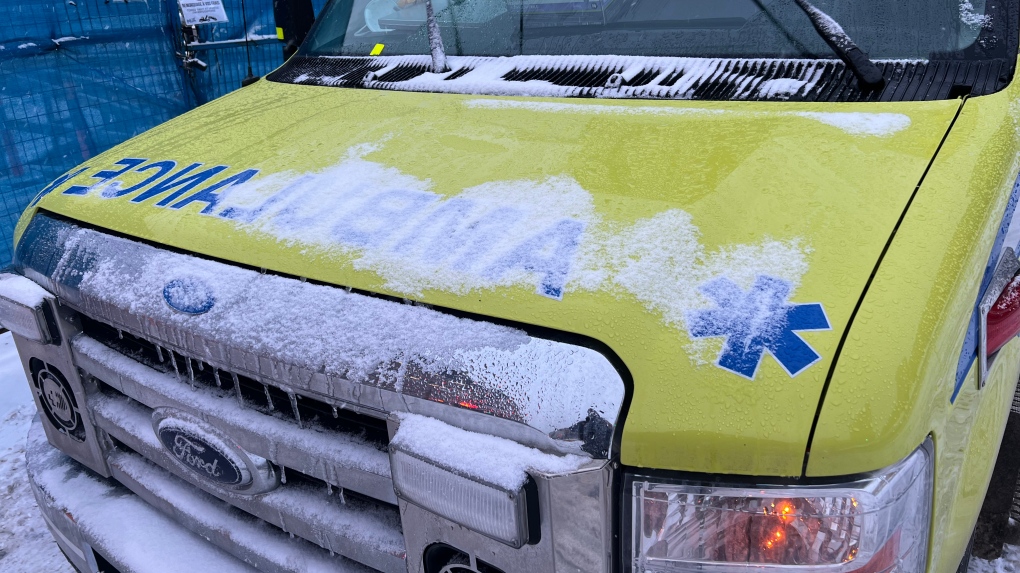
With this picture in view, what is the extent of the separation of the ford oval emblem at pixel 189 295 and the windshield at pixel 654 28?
1.26m

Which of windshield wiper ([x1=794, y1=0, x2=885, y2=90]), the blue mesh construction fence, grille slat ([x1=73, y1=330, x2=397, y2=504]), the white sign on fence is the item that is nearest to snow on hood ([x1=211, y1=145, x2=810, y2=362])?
grille slat ([x1=73, y1=330, x2=397, y2=504])

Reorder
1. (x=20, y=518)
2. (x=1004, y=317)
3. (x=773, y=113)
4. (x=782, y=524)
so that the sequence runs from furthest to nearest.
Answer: (x=20, y=518) → (x=773, y=113) → (x=1004, y=317) → (x=782, y=524)

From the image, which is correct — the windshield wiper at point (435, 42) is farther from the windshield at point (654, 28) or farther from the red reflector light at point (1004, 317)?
the red reflector light at point (1004, 317)

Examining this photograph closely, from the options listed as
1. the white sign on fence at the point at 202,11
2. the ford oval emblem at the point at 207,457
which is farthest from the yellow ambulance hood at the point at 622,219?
the white sign on fence at the point at 202,11

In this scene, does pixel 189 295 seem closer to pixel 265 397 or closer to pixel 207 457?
pixel 265 397

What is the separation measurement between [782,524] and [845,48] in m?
1.24

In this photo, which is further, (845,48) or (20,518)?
(20,518)

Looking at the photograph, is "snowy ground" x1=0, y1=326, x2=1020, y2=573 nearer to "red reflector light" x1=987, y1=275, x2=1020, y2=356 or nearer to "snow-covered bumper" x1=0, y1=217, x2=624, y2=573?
"snow-covered bumper" x1=0, y1=217, x2=624, y2=573

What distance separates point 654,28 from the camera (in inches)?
86.4

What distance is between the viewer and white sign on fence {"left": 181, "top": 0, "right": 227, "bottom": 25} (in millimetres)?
5977

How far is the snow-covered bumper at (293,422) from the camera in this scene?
118 cm

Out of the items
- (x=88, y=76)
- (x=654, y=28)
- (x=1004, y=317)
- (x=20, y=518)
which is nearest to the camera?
(x=1004, y=317)

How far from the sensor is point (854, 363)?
109 centimetres

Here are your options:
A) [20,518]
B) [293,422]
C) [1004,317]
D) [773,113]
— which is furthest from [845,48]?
[20,518]
